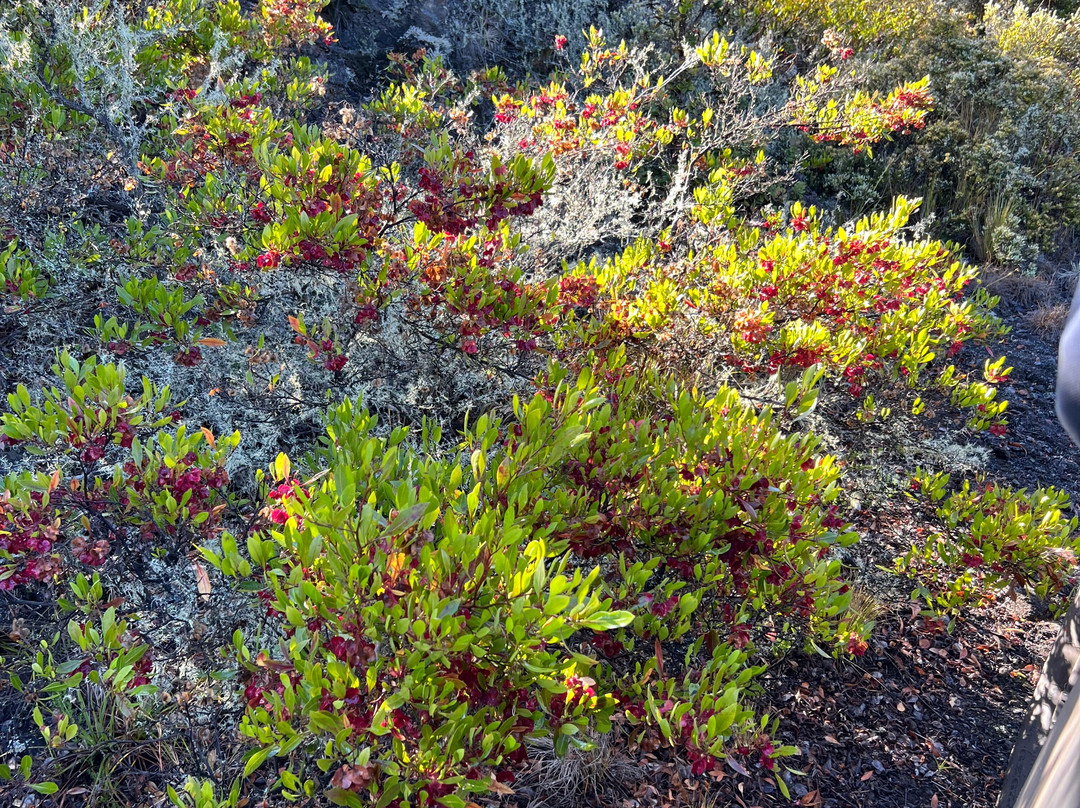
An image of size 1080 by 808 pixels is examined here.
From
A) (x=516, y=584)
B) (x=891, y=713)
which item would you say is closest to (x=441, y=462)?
(x=516, y=584)

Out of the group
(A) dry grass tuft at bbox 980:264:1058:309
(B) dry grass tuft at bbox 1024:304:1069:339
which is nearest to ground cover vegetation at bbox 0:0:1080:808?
(B) dry grass tuft at bbox 1024:304:1069:339

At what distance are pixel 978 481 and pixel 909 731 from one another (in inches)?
62.4

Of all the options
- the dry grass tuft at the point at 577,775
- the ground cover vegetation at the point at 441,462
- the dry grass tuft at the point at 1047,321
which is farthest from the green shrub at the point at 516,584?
the dry grass tuft at the point at 1047,321

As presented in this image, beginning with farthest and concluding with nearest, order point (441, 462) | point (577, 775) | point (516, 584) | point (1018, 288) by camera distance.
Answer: point (1018, 288)
point (577, 775)
point (441, 462)
point (516, 584)

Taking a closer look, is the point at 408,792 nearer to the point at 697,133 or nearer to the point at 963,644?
the point at 963,644

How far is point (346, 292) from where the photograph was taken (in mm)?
2658

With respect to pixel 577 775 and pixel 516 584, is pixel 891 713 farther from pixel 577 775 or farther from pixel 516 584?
pixel 516 584

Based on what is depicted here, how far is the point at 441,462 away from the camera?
196cm

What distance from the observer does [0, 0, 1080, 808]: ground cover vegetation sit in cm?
153

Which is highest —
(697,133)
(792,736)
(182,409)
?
(697,133)

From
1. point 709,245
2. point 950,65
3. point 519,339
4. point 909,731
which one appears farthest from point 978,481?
point 950,65

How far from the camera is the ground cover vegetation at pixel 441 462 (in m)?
1.53

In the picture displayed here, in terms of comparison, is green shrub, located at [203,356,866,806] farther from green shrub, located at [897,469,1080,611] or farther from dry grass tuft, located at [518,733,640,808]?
green shrub, located at [897,469,1080,611]

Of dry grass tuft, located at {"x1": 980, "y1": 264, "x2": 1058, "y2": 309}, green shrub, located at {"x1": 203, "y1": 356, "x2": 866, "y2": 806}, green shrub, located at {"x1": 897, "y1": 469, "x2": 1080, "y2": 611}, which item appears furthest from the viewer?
dry grass tuft, located at {"x1": 980, "y1": 264, "x2": 1058, "y2": 309}
